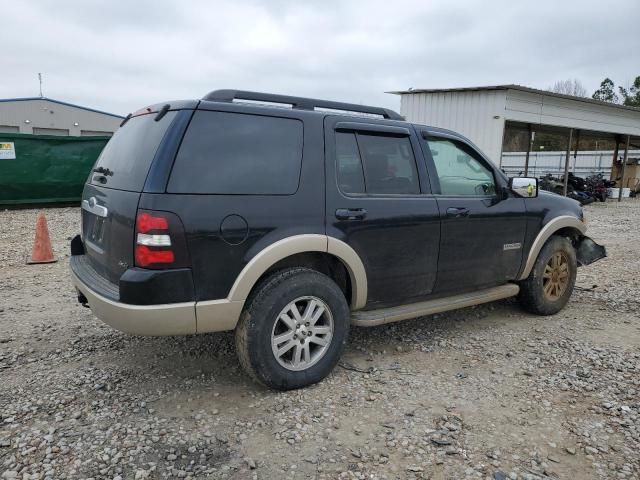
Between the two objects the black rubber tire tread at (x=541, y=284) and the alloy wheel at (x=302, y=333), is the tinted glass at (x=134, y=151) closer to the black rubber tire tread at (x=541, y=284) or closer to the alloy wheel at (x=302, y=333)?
the alloy wheel at (x=302, y=333)

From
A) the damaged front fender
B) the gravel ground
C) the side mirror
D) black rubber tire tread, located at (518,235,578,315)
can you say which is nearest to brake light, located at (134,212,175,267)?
the gravel ground

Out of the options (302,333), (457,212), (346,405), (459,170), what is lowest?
(346,405)

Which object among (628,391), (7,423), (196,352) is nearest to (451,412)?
(628,391)

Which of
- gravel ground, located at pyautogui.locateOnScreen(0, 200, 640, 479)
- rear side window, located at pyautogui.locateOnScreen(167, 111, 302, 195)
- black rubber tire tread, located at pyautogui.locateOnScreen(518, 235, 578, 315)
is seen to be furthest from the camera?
black rubber tire tread, located at pyautogui.locateOnScreen(518, 235, 578, 315)

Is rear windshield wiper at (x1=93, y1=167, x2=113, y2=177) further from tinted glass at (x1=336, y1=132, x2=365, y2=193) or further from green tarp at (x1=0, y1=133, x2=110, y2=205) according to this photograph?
green tarp at (x1=0, y1=133, x2=110, y2=205)

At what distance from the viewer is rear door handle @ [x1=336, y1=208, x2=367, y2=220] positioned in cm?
349

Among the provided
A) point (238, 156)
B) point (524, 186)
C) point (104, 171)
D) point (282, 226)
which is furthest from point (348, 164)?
point (524, 186)

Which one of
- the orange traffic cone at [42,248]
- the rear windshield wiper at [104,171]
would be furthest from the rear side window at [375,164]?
the orange traffic cone at [42,248]

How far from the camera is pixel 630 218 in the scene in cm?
1505

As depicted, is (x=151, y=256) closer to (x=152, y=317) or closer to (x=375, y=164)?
(x=152, y=317)

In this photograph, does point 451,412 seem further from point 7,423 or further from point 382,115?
point 7,423

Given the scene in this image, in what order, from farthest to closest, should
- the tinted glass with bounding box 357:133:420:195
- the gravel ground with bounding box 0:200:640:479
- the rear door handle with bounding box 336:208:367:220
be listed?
the tinted glass with bounding box 357:133:420:195 < the rear door handle with bounding box 336:208:367:220 < the gravel ground with bounding box 0:200:640:479

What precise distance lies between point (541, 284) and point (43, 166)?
507 inches

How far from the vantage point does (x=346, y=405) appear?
3264mm
